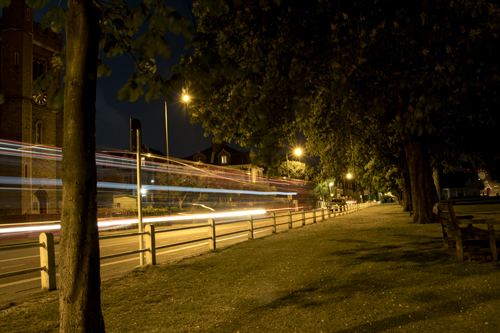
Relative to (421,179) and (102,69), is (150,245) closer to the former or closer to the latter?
(102,69)

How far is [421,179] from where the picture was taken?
1778 centimetres

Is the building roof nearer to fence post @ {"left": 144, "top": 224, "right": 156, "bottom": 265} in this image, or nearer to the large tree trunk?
fence post @ {"left": 144, "top": 224, "right": 156, "bottom": 265}

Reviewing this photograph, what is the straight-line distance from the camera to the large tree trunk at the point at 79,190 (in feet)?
11.0

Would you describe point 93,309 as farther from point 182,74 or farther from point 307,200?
point 307,200

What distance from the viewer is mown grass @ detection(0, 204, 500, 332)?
4570mm

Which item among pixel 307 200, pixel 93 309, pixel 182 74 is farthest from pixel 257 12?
pixel 307 200

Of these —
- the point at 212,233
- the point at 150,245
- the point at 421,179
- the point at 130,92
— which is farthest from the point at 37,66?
the point at 130,92

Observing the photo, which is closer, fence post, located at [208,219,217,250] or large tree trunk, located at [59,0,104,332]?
large tree trunk, located at [59,0,104,332]

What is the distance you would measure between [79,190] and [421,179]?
1763 centimetres

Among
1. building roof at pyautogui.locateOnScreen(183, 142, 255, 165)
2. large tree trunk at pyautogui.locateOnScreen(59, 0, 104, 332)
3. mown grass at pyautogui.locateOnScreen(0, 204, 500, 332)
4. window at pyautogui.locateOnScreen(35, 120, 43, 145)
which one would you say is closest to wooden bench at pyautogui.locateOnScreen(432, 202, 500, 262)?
mown grass at pyautogui.locateOnScreen(0, 204, 500, 332)

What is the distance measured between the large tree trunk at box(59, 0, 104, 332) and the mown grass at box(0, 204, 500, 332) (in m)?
1.51

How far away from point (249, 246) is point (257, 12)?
764cm

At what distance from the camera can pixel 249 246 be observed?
12672 millimetres

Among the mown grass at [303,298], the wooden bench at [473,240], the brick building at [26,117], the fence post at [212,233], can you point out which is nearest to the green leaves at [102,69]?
the mown grass at [303,298]
